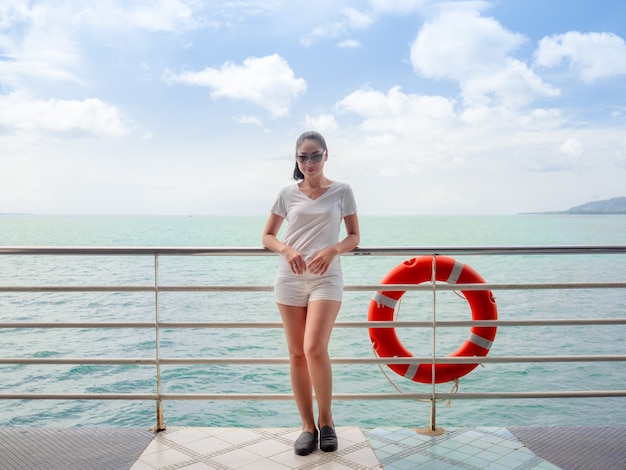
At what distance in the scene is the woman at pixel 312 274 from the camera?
2125 millimetres

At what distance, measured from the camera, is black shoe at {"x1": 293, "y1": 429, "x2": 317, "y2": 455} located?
2182mm

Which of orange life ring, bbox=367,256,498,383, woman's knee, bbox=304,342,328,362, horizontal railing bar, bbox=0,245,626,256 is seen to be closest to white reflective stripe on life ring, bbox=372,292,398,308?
orange life ring, bbox=367,256,498,383

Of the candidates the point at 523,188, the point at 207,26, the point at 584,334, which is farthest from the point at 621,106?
the point at 584,334

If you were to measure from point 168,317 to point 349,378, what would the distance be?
6.66m

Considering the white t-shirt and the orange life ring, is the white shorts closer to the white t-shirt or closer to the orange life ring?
the white t-shirt

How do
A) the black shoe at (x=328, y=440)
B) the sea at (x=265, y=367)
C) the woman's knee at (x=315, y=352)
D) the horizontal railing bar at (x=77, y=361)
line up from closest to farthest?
the woman's knee at (x=315, y=352) → the black shoe at (x=328, y=440) → the horizontal railing bar at (x=77, y=361) → the sea at (x=265, y=367)

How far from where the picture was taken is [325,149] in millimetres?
2211

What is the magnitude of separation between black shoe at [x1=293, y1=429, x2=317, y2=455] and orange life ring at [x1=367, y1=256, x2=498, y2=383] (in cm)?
63

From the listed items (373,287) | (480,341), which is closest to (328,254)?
(373,287)

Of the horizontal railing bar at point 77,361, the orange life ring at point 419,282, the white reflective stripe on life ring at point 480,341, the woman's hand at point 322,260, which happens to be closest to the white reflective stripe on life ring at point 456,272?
the orange life ring at point 419,282

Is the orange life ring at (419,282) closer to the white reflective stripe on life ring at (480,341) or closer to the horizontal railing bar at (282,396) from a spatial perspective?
the white reflective stripe on life ring at (480,341)

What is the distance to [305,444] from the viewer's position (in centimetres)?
219

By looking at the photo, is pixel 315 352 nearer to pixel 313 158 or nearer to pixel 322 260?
pixel 322 260

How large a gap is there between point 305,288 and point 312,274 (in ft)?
0.22
